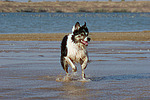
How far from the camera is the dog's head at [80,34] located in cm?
1045

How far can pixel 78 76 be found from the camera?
11547 mm

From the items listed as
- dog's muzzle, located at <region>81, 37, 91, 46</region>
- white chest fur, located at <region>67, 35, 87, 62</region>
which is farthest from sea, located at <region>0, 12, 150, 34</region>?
dog's muzzle, located at <region>81, 37, 91, 46</region>

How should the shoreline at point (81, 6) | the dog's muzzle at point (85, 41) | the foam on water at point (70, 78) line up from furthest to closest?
1. the shoreline at point (81, 6)
2. the foam on water at point (70, 78)
3. the dog's muzzle at point (85, 41)

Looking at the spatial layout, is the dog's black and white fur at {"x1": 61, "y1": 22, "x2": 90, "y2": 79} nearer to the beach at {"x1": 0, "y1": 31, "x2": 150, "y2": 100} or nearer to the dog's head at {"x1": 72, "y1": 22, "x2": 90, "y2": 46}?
the dog's head at {"x1": 72, "y1": 22, "x2": 90, "y2": 46}

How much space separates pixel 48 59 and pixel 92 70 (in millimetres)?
2869

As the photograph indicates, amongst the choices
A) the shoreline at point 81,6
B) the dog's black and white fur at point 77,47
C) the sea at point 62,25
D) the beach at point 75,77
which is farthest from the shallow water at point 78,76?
the shoreline at point 81,6

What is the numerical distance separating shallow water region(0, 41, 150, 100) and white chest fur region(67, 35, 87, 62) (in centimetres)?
51

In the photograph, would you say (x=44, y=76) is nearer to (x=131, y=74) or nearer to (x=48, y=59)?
(x=131, y=74)

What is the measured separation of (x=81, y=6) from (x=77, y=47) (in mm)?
144287

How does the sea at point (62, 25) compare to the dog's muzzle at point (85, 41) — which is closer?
the dog's muzzle at point (85, 41)

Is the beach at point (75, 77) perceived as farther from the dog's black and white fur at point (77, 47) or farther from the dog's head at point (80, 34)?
the dog's head at point (80, 34)

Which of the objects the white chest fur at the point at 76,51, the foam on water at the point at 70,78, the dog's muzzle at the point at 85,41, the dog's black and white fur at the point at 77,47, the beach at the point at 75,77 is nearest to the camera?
the beach at the point at 75,77

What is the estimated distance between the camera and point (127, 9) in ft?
506

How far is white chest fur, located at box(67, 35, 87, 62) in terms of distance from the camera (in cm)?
1065
